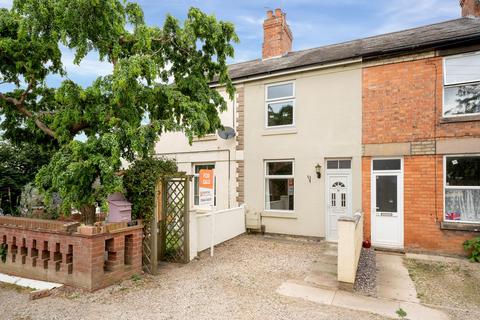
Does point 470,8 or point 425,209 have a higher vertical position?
point 470,8

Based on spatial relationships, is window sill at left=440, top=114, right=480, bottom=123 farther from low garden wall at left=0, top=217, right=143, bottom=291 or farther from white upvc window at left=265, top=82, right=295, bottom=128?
low garden wall at left=0, top=217, right=143, bottom=291

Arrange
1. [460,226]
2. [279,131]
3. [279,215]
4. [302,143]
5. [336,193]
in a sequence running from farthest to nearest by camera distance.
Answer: [279,131] < [279,215] < [302,143] < [336,193] < [460,226]

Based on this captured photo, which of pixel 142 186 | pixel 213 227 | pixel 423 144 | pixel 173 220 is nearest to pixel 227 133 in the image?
pixel 213 227

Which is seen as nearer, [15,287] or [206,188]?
[15,287]

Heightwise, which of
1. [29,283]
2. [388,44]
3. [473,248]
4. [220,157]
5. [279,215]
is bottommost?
[29,283]

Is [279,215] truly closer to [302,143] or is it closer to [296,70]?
[302,143]

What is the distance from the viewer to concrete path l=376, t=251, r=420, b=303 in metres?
5.27

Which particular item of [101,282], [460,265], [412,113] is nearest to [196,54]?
[101,282]

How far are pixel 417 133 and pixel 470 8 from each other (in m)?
5.30

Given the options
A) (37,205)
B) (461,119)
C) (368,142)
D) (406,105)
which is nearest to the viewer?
(461,119)

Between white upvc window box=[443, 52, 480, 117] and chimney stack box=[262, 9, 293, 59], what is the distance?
20.4 ft

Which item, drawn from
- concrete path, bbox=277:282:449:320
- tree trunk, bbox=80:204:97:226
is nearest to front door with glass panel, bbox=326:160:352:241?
concrete path, bbox=277:282:449:320

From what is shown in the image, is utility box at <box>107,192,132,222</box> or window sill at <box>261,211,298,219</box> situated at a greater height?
utility box at <box>107,192,132,222</box>

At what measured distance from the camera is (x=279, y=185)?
10.4 m
